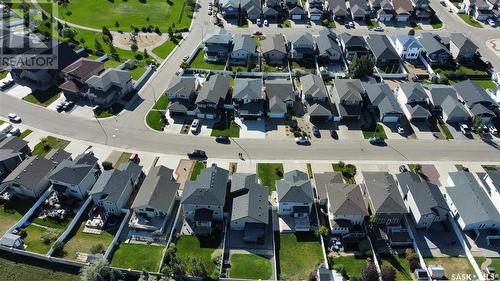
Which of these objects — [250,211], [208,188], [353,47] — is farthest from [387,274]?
[353,47]

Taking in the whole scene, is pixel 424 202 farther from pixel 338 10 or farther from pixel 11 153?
pixel 338 10

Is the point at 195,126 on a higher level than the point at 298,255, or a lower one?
higher

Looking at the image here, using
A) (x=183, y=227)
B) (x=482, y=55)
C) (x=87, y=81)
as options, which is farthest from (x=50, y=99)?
(x=482, y=55)

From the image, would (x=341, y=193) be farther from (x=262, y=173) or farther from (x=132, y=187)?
(x=132, y=187)

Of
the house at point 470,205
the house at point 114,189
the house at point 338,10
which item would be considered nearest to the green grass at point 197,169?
the house at point 114,189

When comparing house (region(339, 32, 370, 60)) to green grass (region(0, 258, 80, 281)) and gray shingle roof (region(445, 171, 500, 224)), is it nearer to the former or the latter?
gray shingle roof (region(445, 171, 500, 224))
